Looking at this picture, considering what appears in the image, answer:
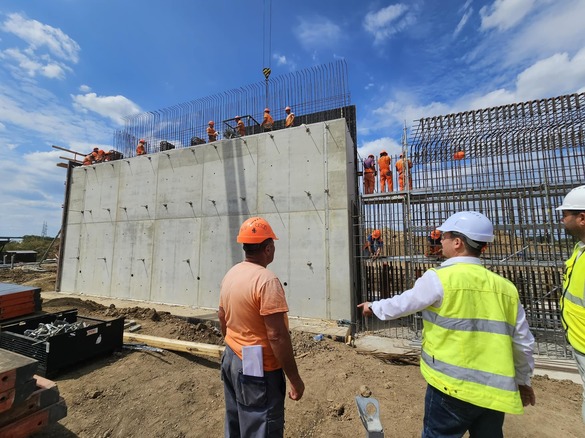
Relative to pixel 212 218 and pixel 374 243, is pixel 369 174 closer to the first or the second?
pixel 374 243

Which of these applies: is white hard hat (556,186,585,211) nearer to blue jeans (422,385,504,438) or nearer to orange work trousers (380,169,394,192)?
blue jeans (422,385,504,438)

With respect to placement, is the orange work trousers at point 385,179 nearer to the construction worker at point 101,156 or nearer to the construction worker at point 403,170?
the construction worker at point 403,170

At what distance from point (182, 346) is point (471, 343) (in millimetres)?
4832

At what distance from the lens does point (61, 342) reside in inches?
173

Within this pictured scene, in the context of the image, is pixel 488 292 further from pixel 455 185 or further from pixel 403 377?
pixel 455 185

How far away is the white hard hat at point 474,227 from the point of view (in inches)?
70.3

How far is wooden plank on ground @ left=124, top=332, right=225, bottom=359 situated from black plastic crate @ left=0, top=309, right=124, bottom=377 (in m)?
0.46

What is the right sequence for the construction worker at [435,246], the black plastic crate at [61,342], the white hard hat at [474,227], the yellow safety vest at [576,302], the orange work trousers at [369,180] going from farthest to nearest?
the orange work trousers at [369,180]
the construction worker at [435,246]
the black plastic crate at [61,342]
the yellow safety vest at [576,302]
the white hard hat at [474,227]

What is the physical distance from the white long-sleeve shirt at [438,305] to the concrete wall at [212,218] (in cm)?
598

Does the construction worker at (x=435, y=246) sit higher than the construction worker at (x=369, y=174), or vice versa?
the construction worker at (x=369, y=174)

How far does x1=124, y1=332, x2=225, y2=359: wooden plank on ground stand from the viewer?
15.6 ft

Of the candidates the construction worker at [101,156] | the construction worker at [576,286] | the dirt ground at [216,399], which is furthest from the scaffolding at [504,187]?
the construction worker at [101,156]

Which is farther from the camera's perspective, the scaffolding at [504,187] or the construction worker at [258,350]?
the scaffolding at [504,187]

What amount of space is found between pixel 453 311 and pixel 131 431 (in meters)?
3.71
